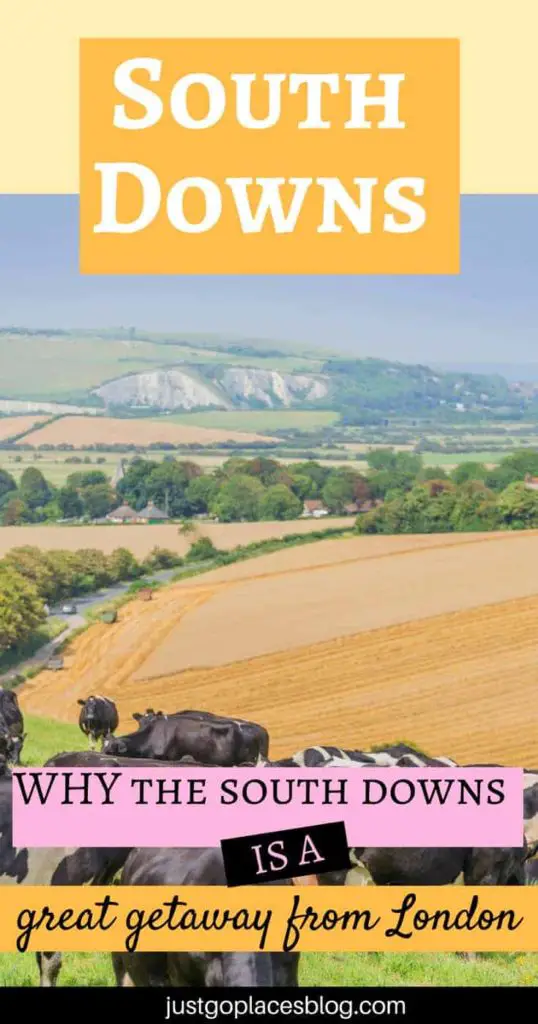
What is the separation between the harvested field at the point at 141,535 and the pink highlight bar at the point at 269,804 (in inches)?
253

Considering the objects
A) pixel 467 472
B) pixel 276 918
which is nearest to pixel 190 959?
pixel 276 918

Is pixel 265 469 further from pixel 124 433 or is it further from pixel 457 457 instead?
pixel 457 457

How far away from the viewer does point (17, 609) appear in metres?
15.3

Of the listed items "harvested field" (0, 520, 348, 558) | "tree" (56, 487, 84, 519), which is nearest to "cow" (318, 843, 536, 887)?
"harvested field" (0, 520, 348, 558)

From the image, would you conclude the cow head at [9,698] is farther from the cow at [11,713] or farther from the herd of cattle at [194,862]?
the herd of cattle at [194,862]

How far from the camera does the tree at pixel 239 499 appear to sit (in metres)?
15.7

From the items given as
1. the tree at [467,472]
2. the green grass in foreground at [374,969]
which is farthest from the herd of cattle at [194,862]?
the tree at [467,472]

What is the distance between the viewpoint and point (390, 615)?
1683cm

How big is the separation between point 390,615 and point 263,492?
2.35 metres

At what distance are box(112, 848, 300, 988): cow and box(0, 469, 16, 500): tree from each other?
739 centimetres

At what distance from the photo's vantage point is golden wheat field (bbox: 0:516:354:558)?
15.5 meters

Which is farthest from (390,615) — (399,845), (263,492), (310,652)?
(399,845)

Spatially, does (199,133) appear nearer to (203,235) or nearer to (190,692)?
(203,235)

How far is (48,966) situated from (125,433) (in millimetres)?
8197
